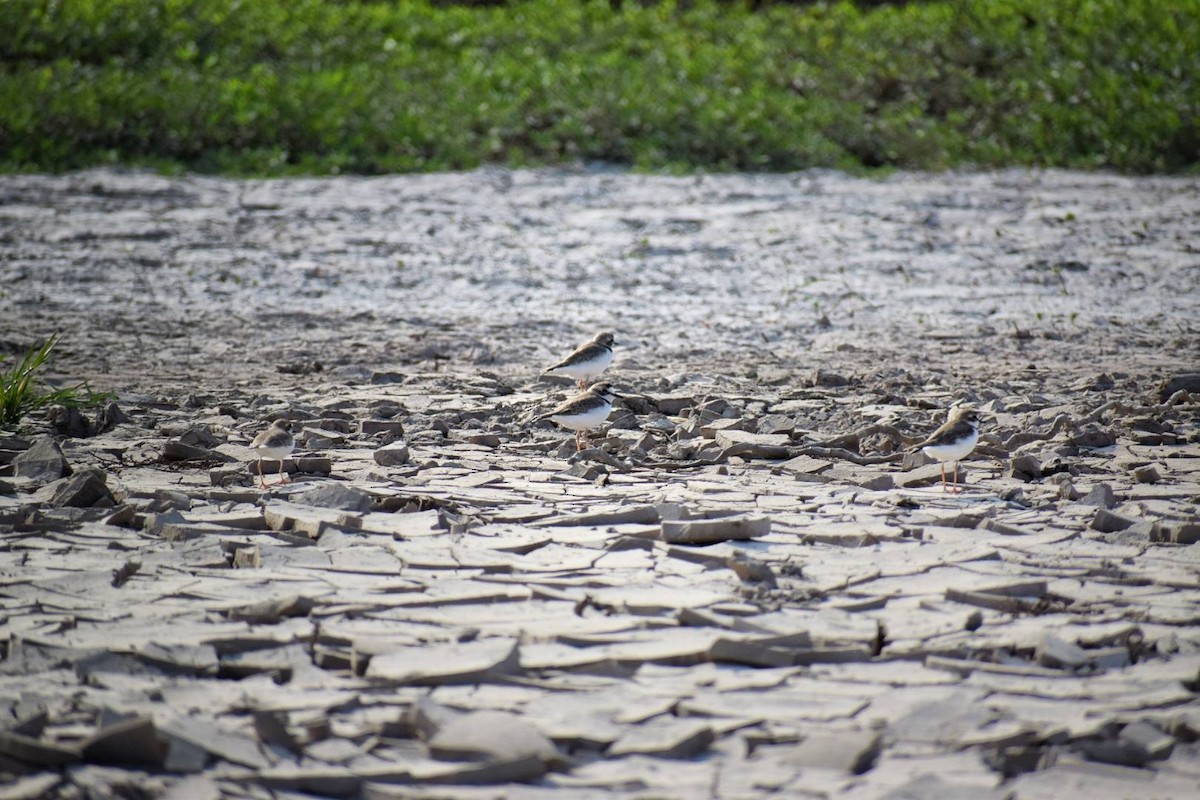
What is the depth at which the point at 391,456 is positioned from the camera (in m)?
6.91

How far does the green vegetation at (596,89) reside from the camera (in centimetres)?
1527

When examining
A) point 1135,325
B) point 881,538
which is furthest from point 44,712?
point 1135,325

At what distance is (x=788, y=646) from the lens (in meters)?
4.41

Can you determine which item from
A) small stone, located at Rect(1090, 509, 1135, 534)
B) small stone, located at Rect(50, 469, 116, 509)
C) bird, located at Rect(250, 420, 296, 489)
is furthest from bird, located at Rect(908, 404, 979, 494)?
small stone, located at Rect(50, 469, 116, 509)

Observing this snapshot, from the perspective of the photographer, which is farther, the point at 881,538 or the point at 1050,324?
the point at 1050,324

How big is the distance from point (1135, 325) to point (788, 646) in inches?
290

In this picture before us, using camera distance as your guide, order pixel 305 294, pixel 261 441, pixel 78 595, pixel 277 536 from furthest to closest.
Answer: pixel 305 294 < pixel 261 441 < pixel 277 536 < pixel 78 595

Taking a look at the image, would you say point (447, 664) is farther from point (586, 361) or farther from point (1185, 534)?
point (586, 361)

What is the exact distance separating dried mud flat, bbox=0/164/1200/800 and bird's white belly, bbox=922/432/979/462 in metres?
0.19

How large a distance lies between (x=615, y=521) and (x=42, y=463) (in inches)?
110

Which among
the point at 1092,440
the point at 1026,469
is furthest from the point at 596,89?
the point at 1026,469

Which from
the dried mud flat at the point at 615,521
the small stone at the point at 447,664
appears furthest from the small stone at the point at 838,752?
the small stone at the point at 447,664

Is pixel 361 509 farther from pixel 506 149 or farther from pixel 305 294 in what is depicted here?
pixel 506 149

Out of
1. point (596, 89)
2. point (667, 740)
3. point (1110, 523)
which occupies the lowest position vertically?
point (1110, 523)
